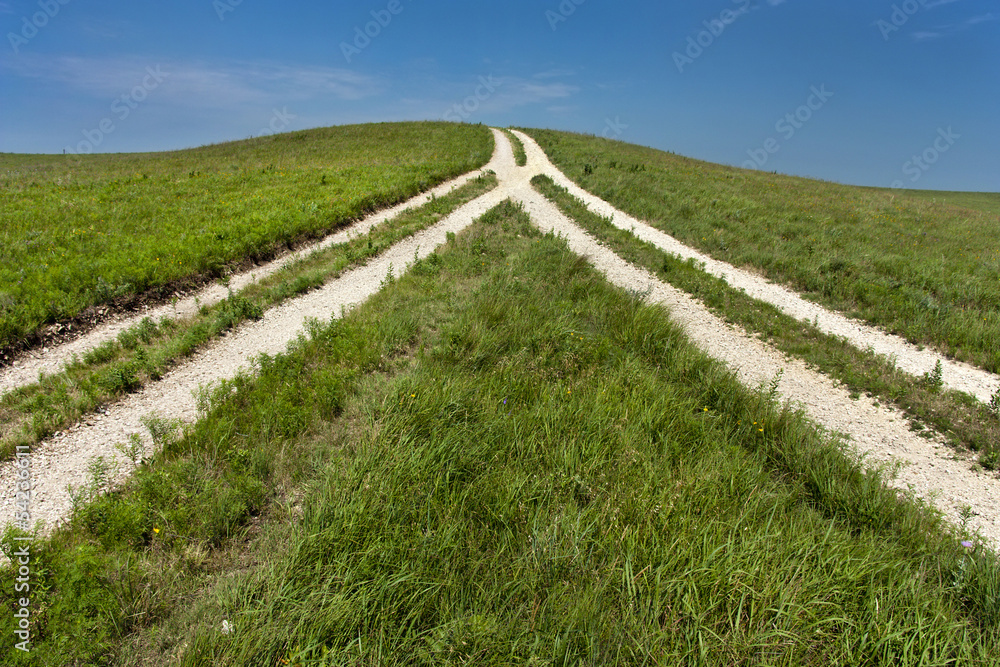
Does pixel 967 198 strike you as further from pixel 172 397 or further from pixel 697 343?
pixel 172 397

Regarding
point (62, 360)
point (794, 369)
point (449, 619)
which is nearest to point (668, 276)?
point (794, 369)

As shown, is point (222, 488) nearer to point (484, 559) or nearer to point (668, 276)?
point (484, 559)

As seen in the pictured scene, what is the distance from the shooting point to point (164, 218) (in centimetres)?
1475

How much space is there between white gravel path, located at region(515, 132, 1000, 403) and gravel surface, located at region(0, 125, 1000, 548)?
23cm

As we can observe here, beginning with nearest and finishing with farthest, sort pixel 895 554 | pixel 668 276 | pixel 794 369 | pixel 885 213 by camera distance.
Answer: pixel 895 554
pixel 794 369
pixel 668 276
pixel 885 213

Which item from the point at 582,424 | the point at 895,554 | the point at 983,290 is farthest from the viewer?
the point at 983,290

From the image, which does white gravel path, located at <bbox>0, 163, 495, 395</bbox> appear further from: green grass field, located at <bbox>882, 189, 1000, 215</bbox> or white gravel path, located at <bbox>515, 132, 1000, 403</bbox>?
green grass field, located at <bbox>882, 189, 1000, 215</bbox>

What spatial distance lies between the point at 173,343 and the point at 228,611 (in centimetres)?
666

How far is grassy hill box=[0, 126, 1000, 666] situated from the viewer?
3080mm

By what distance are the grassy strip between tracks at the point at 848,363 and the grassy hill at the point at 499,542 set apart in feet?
8.31

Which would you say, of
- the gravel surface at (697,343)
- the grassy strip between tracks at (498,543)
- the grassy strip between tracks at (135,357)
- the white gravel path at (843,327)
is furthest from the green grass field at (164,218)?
the white gravel path at (843,327)

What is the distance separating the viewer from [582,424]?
551cm

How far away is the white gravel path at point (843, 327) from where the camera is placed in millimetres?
8116

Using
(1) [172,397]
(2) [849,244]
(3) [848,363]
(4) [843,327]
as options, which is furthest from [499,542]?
(2) [849,244]
